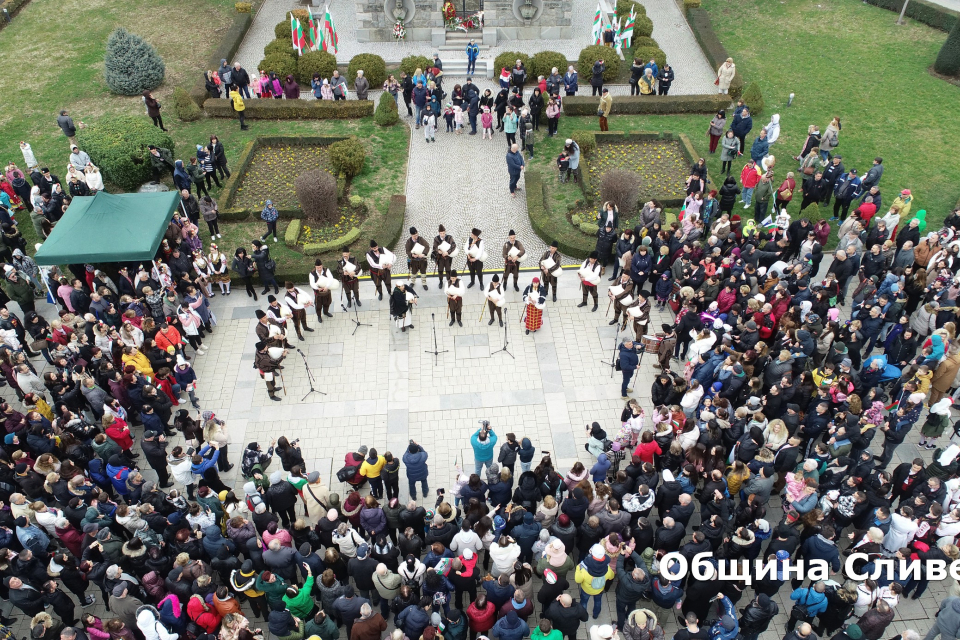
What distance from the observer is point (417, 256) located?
55.8ft

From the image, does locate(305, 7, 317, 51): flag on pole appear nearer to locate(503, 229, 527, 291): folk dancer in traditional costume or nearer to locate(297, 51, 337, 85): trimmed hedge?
locate(297, 51, 337, 85): trimmed hedge

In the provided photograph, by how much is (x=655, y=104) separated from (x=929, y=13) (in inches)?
563

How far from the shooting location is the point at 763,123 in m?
23.9

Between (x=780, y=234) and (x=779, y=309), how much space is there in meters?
2.85

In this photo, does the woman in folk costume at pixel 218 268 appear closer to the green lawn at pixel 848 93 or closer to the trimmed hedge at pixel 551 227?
the trimmed hedge at pixel 551 227

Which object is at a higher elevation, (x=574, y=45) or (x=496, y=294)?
(x=574, y=45)

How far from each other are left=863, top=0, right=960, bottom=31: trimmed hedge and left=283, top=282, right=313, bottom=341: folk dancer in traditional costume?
93.0 feet

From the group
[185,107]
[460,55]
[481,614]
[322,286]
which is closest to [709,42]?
[460,55]

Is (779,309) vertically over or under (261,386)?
over

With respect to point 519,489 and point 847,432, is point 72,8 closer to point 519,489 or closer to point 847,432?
point 519,489

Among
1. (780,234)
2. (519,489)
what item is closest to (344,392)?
(519,489)

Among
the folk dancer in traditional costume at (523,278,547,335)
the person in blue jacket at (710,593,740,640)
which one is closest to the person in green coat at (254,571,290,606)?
the person in blue jacket at (710,593,740,640)

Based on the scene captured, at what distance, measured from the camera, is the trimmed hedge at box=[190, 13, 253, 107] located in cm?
2562

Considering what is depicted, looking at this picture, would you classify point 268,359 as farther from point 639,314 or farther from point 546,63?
point 546,63
